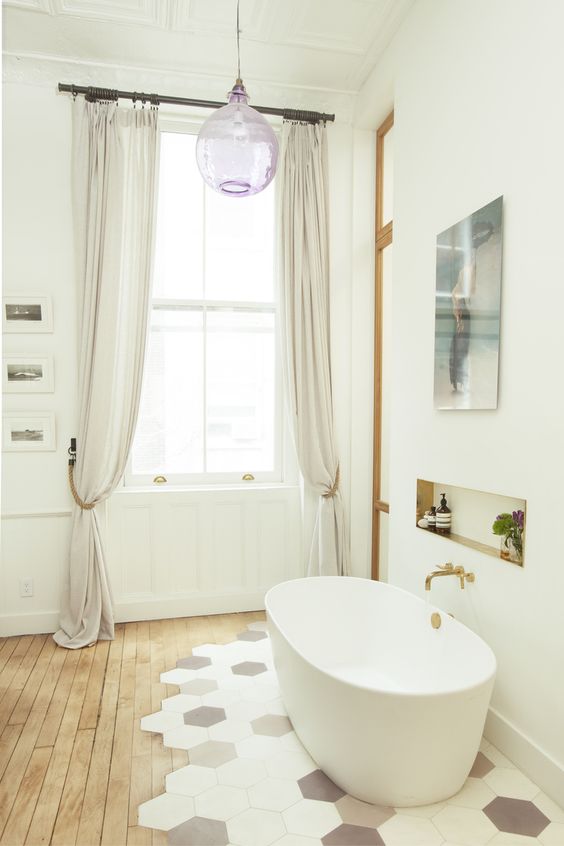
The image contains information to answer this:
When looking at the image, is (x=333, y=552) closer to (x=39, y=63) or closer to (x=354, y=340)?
(x=354, y=340)

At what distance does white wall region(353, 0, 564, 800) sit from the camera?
189 centimetres

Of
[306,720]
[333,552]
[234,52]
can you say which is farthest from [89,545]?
[234,52]

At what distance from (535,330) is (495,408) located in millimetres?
336

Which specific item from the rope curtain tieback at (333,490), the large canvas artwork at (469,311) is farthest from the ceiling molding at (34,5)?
the rope curtain tieback at (333,490)

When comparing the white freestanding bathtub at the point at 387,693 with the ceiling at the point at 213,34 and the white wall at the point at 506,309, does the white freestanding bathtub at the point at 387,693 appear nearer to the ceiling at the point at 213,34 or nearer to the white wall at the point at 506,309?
the white wall at the point at 506,309

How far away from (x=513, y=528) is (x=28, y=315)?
272 centimetres

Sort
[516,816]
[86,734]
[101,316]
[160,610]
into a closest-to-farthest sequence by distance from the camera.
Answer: [516,816], [86,734], [101,316], [160,610]

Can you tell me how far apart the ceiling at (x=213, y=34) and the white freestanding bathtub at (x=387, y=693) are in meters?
2.79

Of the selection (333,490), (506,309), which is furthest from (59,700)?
(506,309)

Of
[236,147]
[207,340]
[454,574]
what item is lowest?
[454,574]

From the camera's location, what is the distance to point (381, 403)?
3.64 meters

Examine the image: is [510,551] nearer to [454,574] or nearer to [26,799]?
[454,574]

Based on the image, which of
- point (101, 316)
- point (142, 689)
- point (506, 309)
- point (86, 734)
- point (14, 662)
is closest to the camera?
point (506, 309)

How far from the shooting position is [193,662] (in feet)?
9.50
